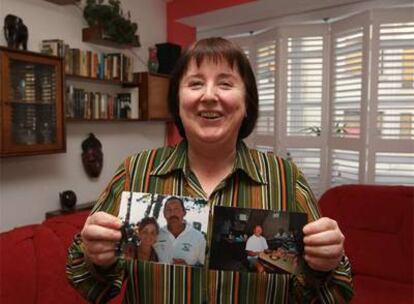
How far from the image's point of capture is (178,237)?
794mm

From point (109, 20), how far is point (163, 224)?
265cm

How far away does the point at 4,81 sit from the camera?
2205mm

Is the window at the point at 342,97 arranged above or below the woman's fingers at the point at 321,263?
above

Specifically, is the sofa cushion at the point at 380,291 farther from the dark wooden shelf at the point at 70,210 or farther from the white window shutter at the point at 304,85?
the dark wooden shelf at the point at 70,210

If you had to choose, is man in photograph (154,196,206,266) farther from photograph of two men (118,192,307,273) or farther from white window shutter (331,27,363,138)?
white window shutter (331,27,363,138)

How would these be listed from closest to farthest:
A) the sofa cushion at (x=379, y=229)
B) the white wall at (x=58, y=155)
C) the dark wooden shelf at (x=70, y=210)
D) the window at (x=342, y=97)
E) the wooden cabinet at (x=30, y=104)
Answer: the wooden cabinet at (x=30, y=104), the sofa cushion at (x=379, y=229), the white wall at (x=58, y=155), the dark wooden shelf at (x=70, y=210), the window at (x=342, y=97)

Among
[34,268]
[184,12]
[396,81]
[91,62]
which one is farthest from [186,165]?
[184,12]

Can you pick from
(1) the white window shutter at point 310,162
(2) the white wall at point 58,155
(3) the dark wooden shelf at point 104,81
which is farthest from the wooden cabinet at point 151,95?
(1) the white window shutter at point 310,162

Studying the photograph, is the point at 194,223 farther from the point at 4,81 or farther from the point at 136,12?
the point at 136,12

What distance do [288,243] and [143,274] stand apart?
338mm

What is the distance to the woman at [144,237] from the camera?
2.62 ft

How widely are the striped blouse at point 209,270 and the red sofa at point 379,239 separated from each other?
1546mm

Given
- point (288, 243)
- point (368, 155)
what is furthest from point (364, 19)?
point (288, 243)

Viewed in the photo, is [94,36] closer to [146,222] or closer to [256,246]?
[146,222]
